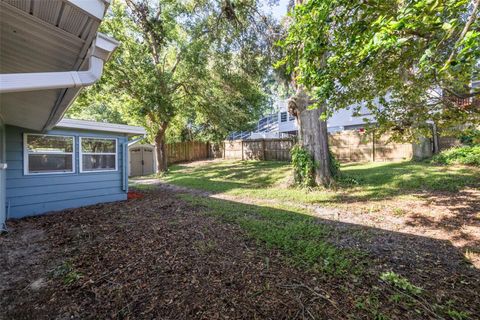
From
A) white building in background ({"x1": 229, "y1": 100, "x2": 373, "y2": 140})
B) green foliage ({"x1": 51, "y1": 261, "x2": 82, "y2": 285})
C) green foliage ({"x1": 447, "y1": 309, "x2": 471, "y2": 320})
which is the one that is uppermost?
white building in background ({"x1": 229, "y1": 100, "x2": 373, "y2": 140})

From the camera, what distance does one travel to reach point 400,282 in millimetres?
2369

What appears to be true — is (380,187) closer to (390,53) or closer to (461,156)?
(461,156)

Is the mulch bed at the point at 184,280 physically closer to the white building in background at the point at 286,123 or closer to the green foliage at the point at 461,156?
the green foliage at the point at 461,156

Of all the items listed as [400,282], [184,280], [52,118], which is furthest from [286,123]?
[184,280]

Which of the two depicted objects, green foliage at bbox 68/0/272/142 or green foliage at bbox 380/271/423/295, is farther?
green foliage at bbox 68/0/272/142

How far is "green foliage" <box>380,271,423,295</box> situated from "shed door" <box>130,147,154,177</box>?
46.8 feet

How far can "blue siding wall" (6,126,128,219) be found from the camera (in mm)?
5113

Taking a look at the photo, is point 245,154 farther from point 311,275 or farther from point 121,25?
point 311,275

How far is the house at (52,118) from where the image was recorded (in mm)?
1689

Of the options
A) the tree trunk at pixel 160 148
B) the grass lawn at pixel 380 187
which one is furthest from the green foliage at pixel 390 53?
the tree trunk at pixel 160 148

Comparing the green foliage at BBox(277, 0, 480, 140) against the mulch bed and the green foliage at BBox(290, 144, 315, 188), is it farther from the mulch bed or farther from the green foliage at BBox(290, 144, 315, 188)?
the green foliage at BBox(290, 144, 315, 188)

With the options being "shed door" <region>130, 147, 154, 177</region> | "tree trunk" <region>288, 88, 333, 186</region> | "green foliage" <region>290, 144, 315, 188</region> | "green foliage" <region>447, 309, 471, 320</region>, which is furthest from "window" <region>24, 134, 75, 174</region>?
"shed door" <region>130, 147, 154, 177</region>

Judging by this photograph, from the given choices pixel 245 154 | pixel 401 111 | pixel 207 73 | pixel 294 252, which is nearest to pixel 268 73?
pixel 207 73

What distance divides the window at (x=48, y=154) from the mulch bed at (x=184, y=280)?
7.28 feet
